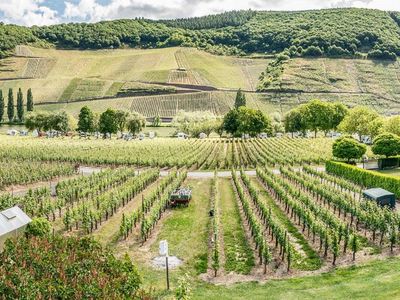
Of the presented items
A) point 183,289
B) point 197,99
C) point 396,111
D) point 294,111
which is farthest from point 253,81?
point 183,289

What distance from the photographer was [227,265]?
824 inches

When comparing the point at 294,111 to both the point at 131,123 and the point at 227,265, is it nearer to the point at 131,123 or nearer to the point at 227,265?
the point at 131,123

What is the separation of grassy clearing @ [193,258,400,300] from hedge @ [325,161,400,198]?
53.4ft

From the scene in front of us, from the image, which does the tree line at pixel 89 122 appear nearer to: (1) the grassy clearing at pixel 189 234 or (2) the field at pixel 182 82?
(2) the field at pixel 182 82

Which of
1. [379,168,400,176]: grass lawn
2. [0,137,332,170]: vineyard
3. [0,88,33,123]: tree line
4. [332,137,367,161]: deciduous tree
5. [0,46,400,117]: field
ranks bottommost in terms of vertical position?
[379,168,400,176]: grass lawn

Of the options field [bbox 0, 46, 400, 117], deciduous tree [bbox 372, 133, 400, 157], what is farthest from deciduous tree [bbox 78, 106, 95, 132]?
deciduous tree [bbox 372, 133, 400, 157]

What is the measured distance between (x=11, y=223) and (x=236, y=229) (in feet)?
42.1

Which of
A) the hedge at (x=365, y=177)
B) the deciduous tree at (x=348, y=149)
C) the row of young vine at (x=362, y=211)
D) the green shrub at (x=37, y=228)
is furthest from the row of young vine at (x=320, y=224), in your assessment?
the deciduous tree at (x=348, y=149)

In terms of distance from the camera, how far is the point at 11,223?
2225 cm

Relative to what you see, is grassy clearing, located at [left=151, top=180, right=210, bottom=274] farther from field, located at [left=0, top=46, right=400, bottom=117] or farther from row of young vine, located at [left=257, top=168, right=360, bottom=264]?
field, located at [left=0, top=46, right=400, bottom=117]

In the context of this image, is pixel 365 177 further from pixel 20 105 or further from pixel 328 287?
pixel 20 105

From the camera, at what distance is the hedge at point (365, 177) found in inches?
1371

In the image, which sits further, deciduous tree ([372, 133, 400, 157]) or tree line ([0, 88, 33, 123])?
tree line ([0, 88, 33, 123])

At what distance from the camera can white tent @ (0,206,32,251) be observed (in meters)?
21.4
